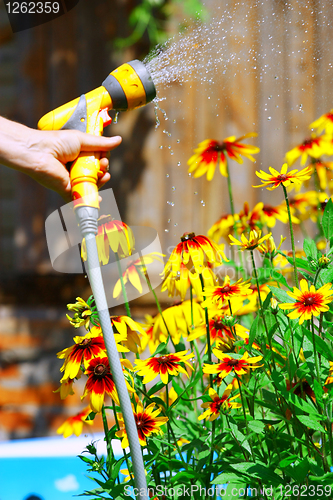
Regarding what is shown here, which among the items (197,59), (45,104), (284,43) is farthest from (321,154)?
(45,104)

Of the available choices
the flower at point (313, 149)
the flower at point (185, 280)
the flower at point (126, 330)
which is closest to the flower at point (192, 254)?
the flower at point (185, 280)

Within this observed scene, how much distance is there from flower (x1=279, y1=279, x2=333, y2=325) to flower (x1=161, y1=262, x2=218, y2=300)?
7.4 inches

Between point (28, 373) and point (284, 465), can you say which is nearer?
point (284, 465)

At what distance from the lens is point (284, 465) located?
1.49 feet

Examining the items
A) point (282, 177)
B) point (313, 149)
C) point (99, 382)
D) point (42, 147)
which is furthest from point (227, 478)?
point (313, 149)

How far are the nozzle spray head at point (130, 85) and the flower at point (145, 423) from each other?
18.3 inches

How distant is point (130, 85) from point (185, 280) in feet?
1.06

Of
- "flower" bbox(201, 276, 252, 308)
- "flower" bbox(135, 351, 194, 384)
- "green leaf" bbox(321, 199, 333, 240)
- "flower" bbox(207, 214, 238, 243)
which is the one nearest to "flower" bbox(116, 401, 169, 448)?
"flower" bbox(135, 351, 194, 384)

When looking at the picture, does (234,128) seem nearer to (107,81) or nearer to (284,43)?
(284,43)

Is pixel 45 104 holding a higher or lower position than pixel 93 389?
higher

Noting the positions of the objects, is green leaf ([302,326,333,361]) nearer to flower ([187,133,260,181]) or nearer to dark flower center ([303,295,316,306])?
dark flower center ([303,295,316,306])

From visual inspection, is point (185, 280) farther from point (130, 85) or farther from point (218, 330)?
point (130, 85)

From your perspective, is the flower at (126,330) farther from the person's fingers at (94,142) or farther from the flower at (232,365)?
the person's fingers at (94,142)

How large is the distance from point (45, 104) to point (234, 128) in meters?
0.82
